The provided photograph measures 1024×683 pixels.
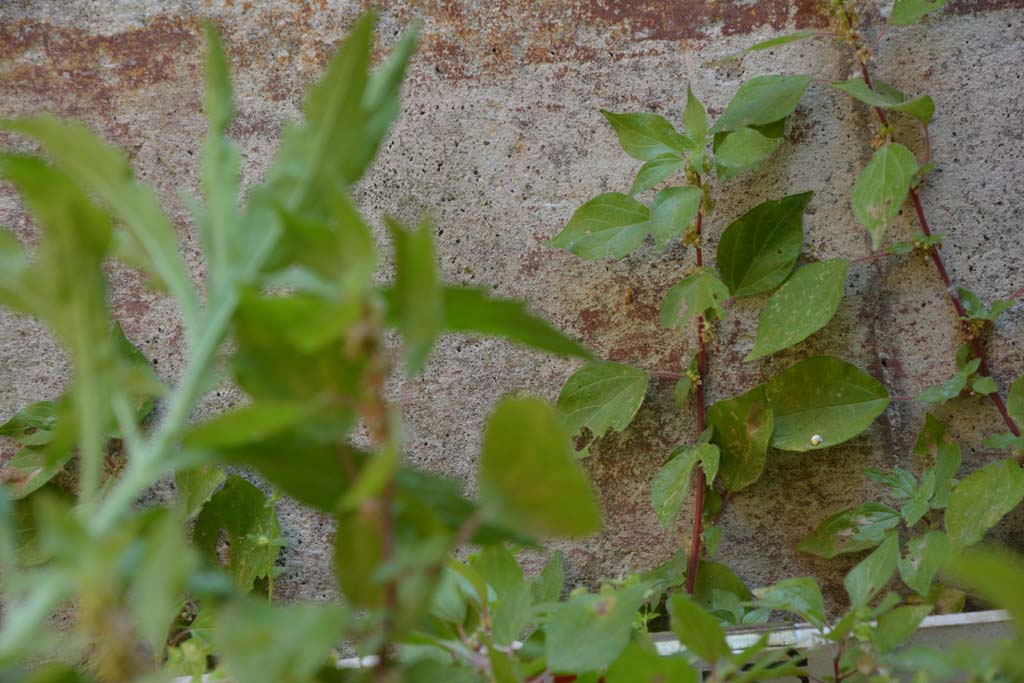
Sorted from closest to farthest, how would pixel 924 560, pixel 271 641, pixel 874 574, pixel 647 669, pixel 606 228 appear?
pixel 271 641, pixel 647 669, pixel 874 574, pixel 924 560, pixel 606 228

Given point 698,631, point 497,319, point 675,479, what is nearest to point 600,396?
point 675,479

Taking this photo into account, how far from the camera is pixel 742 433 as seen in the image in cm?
105

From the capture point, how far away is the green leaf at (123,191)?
0.29m

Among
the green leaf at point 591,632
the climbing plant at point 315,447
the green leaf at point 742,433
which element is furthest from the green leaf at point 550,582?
the green leaf at point 591,632

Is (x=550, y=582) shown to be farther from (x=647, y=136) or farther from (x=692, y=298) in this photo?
(x=647, y=136)

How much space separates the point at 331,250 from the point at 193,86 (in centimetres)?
98

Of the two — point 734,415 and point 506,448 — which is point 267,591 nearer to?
point 734,415

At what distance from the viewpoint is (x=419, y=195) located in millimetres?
1117

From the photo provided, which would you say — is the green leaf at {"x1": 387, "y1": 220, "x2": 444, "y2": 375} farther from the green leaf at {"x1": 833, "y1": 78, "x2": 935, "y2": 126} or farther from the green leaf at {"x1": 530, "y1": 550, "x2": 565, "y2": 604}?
the green leaf at {"x1": 833, "y1": 78, "x2": 935, "y2": 126}

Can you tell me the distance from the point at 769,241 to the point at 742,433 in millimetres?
226

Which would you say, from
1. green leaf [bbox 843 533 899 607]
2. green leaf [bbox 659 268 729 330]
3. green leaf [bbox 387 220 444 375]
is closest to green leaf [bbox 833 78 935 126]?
green leaf [bbox 659 268 729 330]

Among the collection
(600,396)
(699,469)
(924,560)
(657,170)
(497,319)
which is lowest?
(924,560)

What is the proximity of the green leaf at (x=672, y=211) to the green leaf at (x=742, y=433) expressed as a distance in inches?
8.1

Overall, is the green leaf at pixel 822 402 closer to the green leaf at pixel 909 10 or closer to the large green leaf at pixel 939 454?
the large green leaf at pixel 939 454
